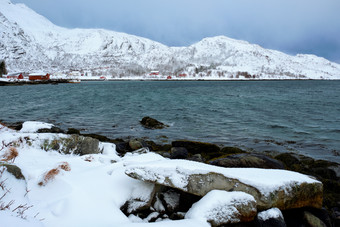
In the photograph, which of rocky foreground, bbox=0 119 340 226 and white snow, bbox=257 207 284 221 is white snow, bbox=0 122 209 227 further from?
white snow, bbox=257 207 284 221

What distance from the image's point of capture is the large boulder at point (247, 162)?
827 centimetres

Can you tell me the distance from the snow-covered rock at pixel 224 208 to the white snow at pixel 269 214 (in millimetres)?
183

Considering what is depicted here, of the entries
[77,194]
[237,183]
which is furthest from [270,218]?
[77,194]

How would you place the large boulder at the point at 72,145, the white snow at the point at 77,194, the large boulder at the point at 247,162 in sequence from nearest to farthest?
the white snow at the point at 77,194 → the large boulder at the point at 72,145 → the large boulder at the point at 247,162

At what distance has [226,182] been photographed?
5.46 m

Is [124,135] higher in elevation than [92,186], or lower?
lower

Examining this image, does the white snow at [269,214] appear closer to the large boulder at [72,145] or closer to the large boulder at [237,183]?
the large boulder at [237,183]

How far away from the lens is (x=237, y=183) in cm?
544

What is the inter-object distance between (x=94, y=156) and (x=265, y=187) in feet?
18.9

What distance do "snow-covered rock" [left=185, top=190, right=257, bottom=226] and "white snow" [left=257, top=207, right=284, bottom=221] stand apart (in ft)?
0.60

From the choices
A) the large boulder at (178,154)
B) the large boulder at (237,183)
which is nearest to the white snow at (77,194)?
the large boulder at (237,183)

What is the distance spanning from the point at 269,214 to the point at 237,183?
97 centimetres

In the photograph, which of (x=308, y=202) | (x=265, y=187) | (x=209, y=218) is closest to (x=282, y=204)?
(x=265, y=187)

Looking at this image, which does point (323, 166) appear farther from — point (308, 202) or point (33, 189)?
point (33, 189)
